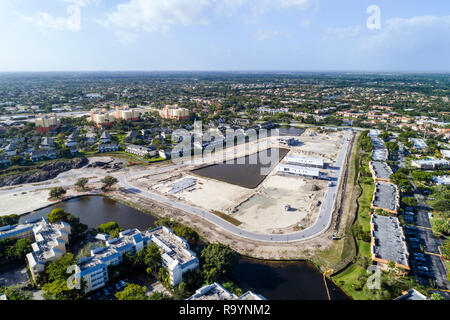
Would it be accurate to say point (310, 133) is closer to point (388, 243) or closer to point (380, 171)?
point (380, 171)

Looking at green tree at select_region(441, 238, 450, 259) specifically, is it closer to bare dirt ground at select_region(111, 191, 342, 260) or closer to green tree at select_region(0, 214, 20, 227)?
bare dirt ground at select_region(111, 191, 342, 260)

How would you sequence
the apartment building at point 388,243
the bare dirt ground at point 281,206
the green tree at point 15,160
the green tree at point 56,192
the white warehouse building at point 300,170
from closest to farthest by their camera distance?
the apartment building at point 388,243 → the bare dirt ground at point 281,206 → the green tree at point 56,192 → the white warehouse building at point 300,170 → the green tree at point 15,160

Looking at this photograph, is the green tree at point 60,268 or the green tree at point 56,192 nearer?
the green tree at point 60,268

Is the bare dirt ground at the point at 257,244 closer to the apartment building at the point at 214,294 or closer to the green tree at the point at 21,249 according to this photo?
the apartment building at the point at 214,294

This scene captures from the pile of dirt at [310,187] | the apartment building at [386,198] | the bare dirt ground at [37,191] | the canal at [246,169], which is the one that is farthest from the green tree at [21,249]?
the apartment building at [386,198]

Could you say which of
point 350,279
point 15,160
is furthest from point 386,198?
point 15,160

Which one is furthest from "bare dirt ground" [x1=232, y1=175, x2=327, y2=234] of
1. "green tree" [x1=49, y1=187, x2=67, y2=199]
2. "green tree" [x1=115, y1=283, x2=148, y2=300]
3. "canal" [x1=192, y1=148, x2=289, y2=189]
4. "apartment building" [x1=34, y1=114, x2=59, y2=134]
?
"apartment building" [x1=34, y1=114, x2=59, y2=134]

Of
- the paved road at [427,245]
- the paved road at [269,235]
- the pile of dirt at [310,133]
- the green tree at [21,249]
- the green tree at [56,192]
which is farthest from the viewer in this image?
the pile of dirt at [310,133]
